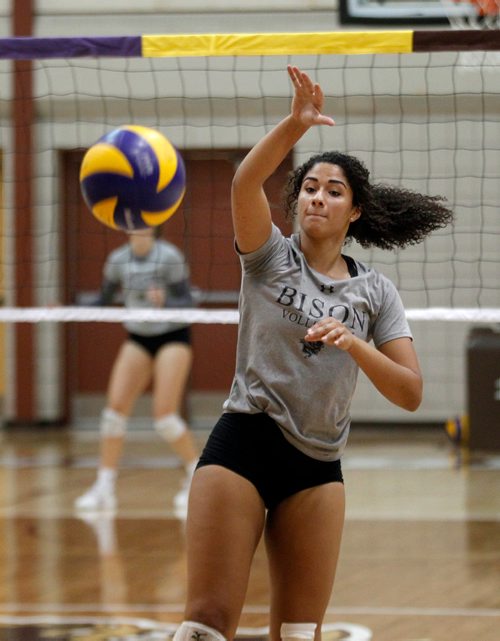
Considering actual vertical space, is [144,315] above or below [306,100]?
below

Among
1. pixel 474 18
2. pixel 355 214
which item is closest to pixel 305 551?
pixel 355 214

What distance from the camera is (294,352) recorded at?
126 inches

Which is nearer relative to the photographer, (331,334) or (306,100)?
(331,334)

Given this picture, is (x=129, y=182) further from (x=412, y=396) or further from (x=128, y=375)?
(x=128, y=375)

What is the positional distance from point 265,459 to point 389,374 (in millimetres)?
401

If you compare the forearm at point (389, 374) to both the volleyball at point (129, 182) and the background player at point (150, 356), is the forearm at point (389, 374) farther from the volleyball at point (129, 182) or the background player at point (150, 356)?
the background player at point (150, 356)

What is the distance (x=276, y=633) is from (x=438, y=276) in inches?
293

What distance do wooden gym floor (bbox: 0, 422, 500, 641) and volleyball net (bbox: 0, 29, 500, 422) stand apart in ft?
5.23

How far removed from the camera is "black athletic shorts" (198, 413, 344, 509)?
3.19 metres

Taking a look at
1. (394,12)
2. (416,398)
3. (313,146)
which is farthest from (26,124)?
(416,398)

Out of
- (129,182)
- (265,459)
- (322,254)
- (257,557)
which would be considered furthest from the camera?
(257,557)

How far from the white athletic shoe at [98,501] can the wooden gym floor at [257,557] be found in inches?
4.0

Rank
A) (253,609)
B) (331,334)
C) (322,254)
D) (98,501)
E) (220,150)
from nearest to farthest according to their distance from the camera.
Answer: (331,334), (322,254), (253,609), (98,501), (220,150)

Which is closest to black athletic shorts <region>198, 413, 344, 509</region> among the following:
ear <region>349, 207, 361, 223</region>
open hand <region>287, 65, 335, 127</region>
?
ear <region>349, 207, 361, 223</region>
